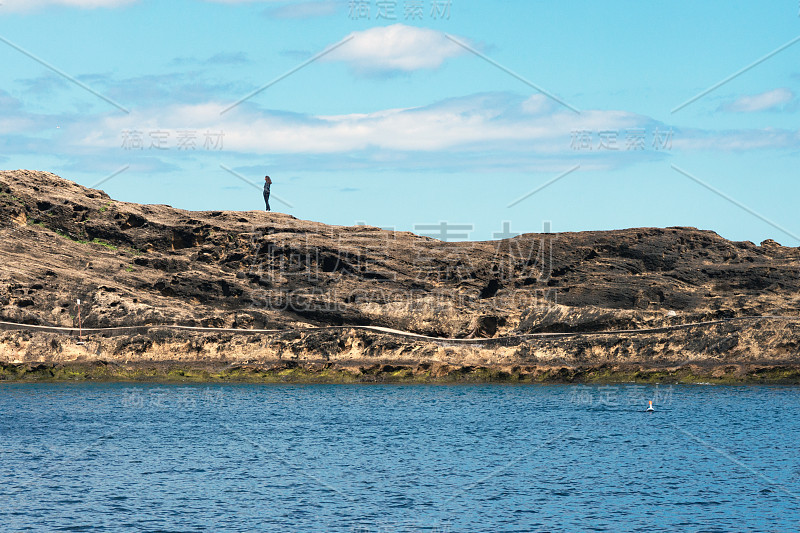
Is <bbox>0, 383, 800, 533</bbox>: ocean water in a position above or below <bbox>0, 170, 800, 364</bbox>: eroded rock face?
below

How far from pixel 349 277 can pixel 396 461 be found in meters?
43.2

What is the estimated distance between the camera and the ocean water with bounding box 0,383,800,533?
29.8 m

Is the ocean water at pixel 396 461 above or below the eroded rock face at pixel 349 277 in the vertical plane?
below

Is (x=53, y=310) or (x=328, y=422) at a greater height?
(x=53, y=310)

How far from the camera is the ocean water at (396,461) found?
97.6 ft

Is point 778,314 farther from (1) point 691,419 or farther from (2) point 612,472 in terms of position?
(2) point 612,472

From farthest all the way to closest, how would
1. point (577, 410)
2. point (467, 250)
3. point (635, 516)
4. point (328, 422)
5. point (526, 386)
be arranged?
point (467, 250), point (526, 386), point (577, 410), point (328, 422), point (635, 516)

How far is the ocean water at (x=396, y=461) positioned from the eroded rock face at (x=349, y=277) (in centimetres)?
880

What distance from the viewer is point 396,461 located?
39.7 meters

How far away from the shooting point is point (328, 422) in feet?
167

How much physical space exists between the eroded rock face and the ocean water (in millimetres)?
8803

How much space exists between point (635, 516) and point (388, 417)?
Answer: 24.4 metres

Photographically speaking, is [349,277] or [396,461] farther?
[349,277]

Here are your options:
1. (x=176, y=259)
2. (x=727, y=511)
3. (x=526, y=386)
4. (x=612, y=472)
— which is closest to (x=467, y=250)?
(x=526, y=386)
